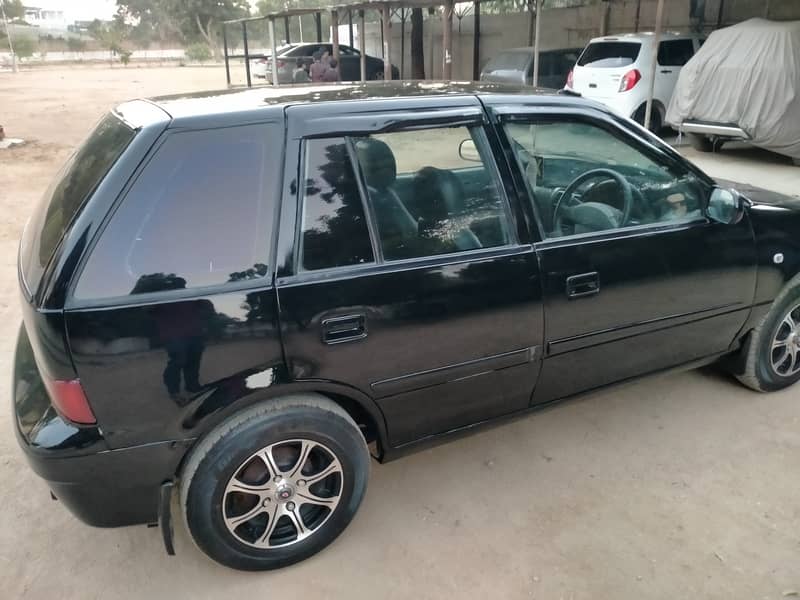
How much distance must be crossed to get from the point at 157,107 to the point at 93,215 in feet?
1.86

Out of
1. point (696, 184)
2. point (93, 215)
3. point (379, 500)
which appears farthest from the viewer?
point (696, 184)

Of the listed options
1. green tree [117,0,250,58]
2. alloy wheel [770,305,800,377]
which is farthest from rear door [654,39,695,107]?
green tree [117,0,250,58]

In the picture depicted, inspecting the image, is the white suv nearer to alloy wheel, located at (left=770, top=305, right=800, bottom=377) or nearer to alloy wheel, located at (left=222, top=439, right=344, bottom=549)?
alloy wheel, located at (left=770, top=305, right=800, bottom=377)

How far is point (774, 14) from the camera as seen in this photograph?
13.1 meters

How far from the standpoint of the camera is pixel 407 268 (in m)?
2.35

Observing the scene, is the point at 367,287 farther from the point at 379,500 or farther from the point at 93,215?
the point at 379,500

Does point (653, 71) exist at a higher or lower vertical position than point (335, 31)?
lower

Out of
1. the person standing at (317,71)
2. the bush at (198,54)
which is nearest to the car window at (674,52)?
the person standing at (317,71)

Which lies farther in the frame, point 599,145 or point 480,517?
point 599,145

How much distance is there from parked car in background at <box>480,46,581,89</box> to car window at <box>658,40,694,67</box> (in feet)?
7.56

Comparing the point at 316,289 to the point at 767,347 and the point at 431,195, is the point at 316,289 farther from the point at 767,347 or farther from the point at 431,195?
the point at 767,347

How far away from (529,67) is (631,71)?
254cm

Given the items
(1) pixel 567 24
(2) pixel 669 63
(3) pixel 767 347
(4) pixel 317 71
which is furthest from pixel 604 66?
(4) pixel 317 71

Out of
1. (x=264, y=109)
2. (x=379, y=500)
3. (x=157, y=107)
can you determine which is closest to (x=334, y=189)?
(x=264, y=109)
